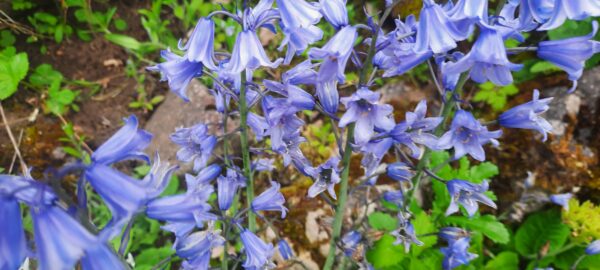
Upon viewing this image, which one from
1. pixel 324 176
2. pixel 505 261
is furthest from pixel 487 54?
pixel 505 261

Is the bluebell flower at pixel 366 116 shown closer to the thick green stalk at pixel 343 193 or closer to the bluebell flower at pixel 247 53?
the thick green stalk at pixel 343 193

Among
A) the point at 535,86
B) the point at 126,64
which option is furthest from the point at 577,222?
the point at 126,64

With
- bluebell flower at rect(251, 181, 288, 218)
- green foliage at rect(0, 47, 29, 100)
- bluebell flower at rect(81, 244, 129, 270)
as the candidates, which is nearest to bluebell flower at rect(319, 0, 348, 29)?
bluebell flower at rect(251, 181, 288, 218)

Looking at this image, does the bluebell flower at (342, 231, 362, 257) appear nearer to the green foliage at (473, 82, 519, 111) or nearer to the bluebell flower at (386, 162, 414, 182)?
the bluebell flower at (386, 162, 414, 182)

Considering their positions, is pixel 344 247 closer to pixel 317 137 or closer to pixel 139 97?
pixel 317 137

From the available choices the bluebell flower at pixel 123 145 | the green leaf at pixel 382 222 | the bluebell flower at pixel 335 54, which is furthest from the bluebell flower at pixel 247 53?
the green leaf at pixel 382 222
